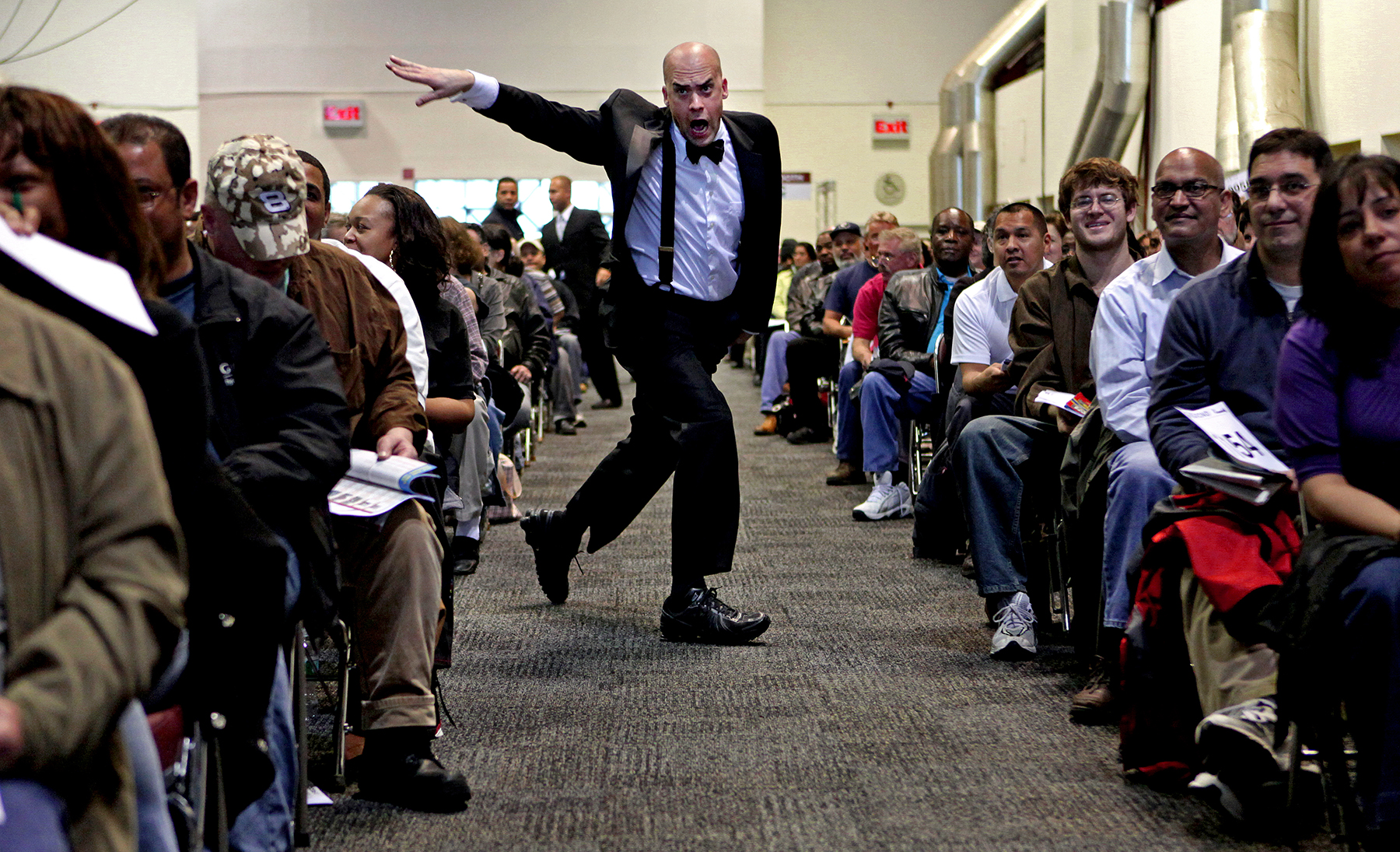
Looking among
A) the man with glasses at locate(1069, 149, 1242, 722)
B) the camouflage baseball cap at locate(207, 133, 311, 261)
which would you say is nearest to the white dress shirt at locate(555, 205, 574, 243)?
the man with glasses at locate(1069, 149, 1242, 722)

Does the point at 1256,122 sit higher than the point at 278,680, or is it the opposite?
the point at 1256,122

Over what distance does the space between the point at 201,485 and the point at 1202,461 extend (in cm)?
175

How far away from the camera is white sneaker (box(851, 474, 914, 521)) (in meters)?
6.45

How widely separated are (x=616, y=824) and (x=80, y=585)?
4.88 feet

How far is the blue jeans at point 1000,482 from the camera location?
387 centimetres

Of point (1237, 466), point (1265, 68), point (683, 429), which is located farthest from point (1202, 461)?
point (1265, 68)

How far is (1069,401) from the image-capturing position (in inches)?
148

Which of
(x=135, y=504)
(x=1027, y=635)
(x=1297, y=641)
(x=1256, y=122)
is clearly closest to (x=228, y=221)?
(x=135, y=504)

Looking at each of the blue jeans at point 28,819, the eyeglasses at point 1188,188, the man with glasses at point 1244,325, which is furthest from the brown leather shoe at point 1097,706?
the blue jeans at point 28,819

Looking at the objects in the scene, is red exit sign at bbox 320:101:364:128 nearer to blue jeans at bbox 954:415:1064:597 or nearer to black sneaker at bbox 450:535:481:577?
black sneaker at bbox 450:535:481:577

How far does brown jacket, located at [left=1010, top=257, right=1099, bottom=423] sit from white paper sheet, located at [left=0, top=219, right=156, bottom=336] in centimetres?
288

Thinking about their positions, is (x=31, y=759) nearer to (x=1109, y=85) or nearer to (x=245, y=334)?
(x=245, y=334)

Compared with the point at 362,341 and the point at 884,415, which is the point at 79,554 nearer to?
the point at 362,341

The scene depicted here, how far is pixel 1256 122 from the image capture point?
292 inches
